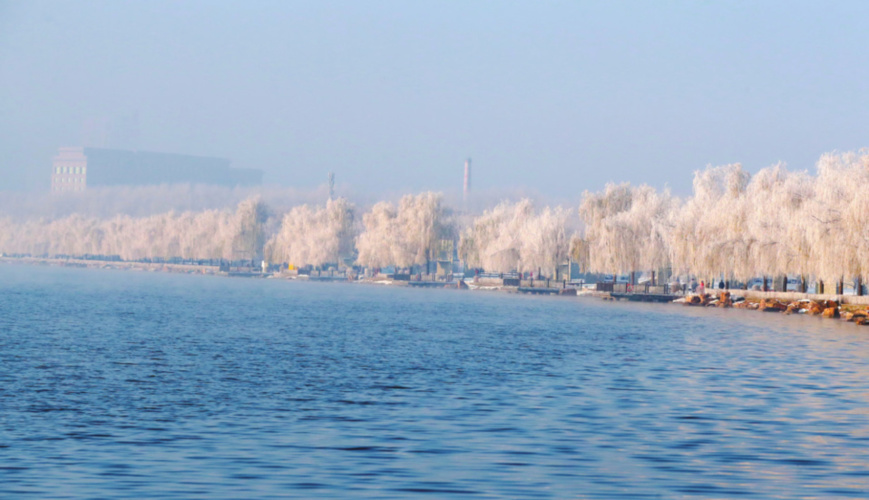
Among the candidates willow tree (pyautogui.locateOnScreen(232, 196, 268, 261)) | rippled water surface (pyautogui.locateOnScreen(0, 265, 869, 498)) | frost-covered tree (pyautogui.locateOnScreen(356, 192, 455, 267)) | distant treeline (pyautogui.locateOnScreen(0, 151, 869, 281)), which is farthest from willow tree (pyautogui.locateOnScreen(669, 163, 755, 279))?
willow tree (pyautogui.locateOnScreen(232, 196, 268, 261))

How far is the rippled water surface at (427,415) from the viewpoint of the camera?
536 inches

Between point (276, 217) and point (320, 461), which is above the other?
point (276, 217)

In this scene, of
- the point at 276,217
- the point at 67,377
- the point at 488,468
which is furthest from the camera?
the point at 276,217

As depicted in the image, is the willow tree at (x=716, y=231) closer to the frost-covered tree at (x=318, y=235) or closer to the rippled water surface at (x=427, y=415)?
the rippled water surface at (x=427, y=415)

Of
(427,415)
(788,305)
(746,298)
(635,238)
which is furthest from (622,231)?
(427,415)

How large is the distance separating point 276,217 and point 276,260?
2528 cm

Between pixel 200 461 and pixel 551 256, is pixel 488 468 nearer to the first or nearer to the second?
pixel 200 461

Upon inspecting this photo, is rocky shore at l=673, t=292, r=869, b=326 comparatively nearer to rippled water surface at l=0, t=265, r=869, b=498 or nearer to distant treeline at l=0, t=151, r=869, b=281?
distant treeline at l=0, t=151, r=869, b=281

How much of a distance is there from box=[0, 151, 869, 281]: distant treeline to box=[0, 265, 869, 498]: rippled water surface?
54.0ft

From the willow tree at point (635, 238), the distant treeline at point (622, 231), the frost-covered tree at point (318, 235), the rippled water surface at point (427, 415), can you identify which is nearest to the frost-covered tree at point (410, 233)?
the distant treeline at point (622, 231)

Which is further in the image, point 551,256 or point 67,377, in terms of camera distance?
point 551,256

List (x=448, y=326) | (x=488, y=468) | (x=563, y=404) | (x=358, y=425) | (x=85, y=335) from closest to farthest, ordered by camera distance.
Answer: (x=488, y=468), (x=358, y=425), (x=563, y=404), (x=85, y=335), (x=448, y=326)

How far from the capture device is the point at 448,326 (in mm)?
48031

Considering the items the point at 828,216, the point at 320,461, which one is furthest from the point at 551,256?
the point at 320,461
